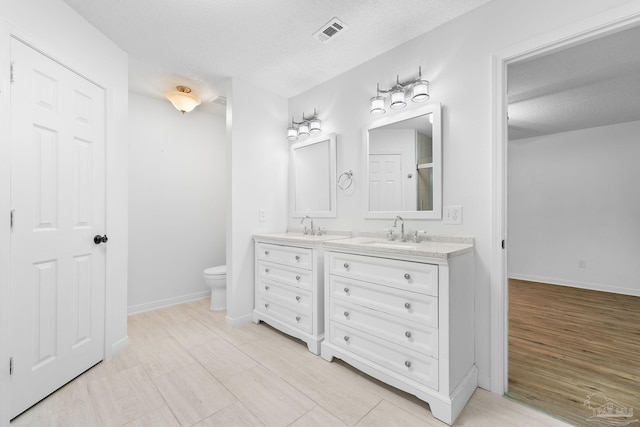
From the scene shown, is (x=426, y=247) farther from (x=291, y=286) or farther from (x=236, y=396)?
(x=236, y=396)

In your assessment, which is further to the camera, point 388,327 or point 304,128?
point 304,128

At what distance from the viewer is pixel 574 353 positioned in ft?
7.16

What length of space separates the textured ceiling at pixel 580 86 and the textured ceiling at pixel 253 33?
36.9 inches

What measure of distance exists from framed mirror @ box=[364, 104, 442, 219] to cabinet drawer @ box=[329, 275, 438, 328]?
27.2 inches

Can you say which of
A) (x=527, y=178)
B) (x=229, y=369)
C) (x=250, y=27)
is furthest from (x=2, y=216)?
(x=527, y=178)

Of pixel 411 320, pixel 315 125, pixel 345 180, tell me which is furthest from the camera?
pixel 315 125

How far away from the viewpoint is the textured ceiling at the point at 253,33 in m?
1.82

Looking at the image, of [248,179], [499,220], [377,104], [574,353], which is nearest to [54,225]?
[248,179]

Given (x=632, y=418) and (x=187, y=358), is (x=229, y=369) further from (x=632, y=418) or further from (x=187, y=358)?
(x=632, y=418)

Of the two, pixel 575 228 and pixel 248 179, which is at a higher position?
pixel 248 179

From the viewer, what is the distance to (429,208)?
6.73 feet

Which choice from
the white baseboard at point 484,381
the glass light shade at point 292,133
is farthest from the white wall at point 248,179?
the white baseboard at point 484,381

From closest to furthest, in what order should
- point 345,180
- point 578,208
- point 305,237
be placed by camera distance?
point 305,237 → point 345,180 → point 578,208

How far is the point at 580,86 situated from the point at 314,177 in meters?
2.93
